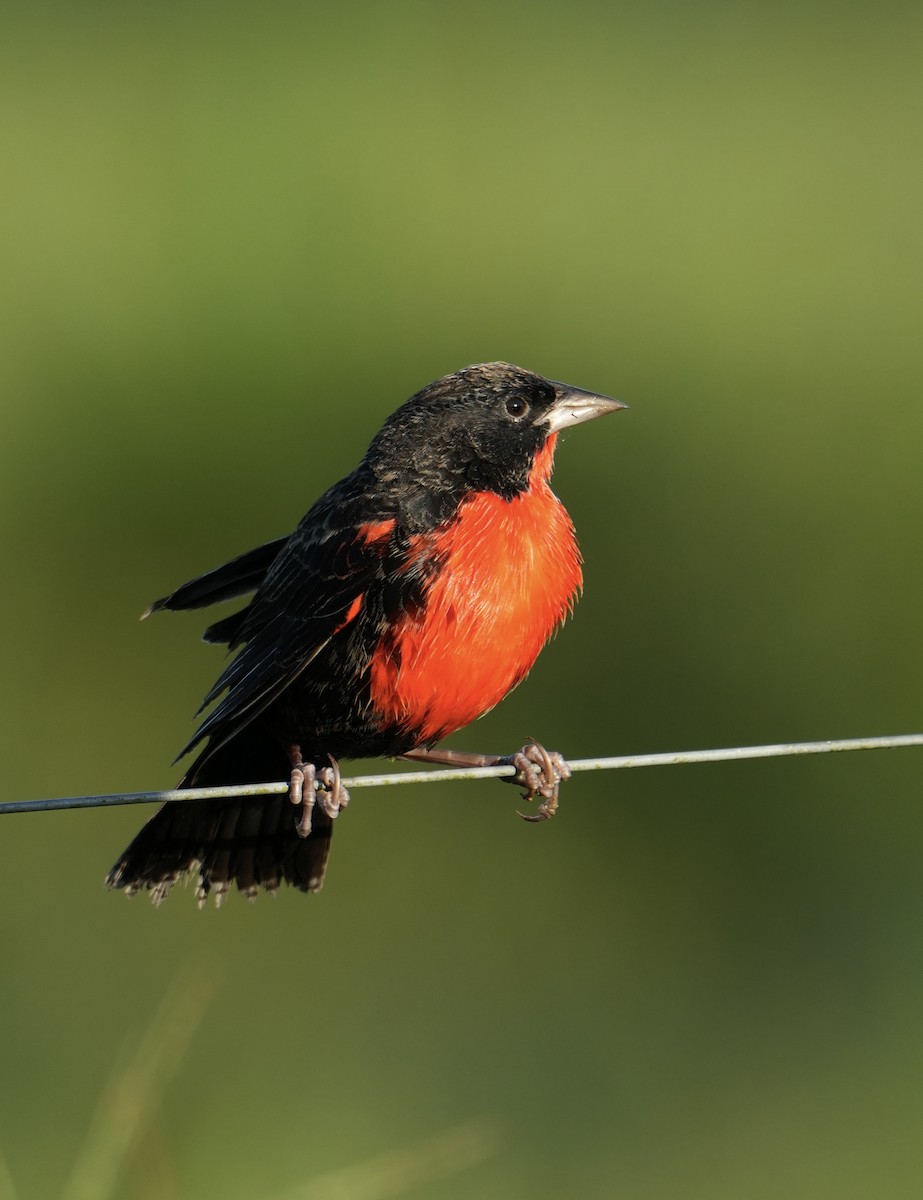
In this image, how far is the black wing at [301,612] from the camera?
4.21m

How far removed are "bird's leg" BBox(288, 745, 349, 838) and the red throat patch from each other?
0.62 ft

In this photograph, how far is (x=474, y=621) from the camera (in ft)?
13.6

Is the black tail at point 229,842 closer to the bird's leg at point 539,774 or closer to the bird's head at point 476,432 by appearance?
the bird's leg at point 539,774

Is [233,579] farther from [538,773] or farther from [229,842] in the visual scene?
[538,773]

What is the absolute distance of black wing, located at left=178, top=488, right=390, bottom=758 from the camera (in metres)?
4.21

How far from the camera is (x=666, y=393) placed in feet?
30.6

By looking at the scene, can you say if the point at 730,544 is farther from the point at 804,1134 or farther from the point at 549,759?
the point at 549,759

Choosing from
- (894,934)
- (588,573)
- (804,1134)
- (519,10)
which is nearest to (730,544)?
(588,573)

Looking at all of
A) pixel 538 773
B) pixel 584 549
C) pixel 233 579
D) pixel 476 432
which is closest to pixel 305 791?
pixel 538 773

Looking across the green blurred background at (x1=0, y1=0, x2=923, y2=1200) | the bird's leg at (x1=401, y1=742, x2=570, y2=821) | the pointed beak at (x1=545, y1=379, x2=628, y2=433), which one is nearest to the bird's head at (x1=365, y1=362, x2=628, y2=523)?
the pointed beak at (x1=545, y1=379, x2=628, y2=433)

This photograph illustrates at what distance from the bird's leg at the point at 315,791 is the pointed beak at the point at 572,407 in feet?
3.37

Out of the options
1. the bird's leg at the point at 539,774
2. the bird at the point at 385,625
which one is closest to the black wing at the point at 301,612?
the bird at the point at 385,625

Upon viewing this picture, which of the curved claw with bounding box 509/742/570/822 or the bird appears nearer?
Answer: the bird

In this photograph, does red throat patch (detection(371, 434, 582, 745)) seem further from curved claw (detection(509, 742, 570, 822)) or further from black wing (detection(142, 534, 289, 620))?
black wing (detection(142, 534, 289, 620))
